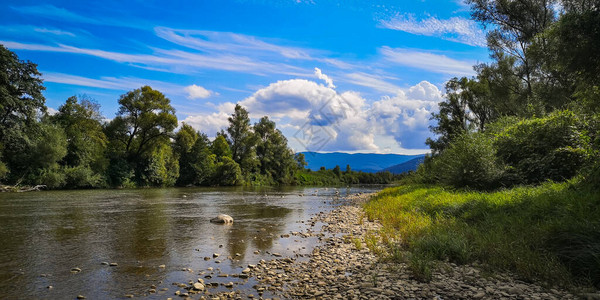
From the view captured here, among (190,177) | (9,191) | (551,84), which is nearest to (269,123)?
(190,177)

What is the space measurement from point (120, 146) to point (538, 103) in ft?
190

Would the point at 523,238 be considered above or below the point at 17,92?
below

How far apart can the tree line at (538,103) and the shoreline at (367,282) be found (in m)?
6.36

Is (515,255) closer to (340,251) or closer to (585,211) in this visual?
(585,211)

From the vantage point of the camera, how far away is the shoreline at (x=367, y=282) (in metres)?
5.71

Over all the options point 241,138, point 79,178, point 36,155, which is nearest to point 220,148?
point 241,138

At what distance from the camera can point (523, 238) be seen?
25.1 feet

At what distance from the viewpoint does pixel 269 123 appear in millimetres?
90625

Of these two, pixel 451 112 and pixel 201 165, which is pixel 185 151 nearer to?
pixel 201 165

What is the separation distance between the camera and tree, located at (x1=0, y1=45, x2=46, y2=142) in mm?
34688

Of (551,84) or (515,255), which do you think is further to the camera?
(551,84)

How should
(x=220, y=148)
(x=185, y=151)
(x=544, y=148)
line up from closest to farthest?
(x=544, y=148) < (x=185, y=151) < (x=220, y=148)

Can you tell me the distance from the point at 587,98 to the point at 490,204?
22.4ft

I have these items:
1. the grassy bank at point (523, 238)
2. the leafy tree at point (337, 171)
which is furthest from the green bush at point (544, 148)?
the leafy tree at point (337, 171)
